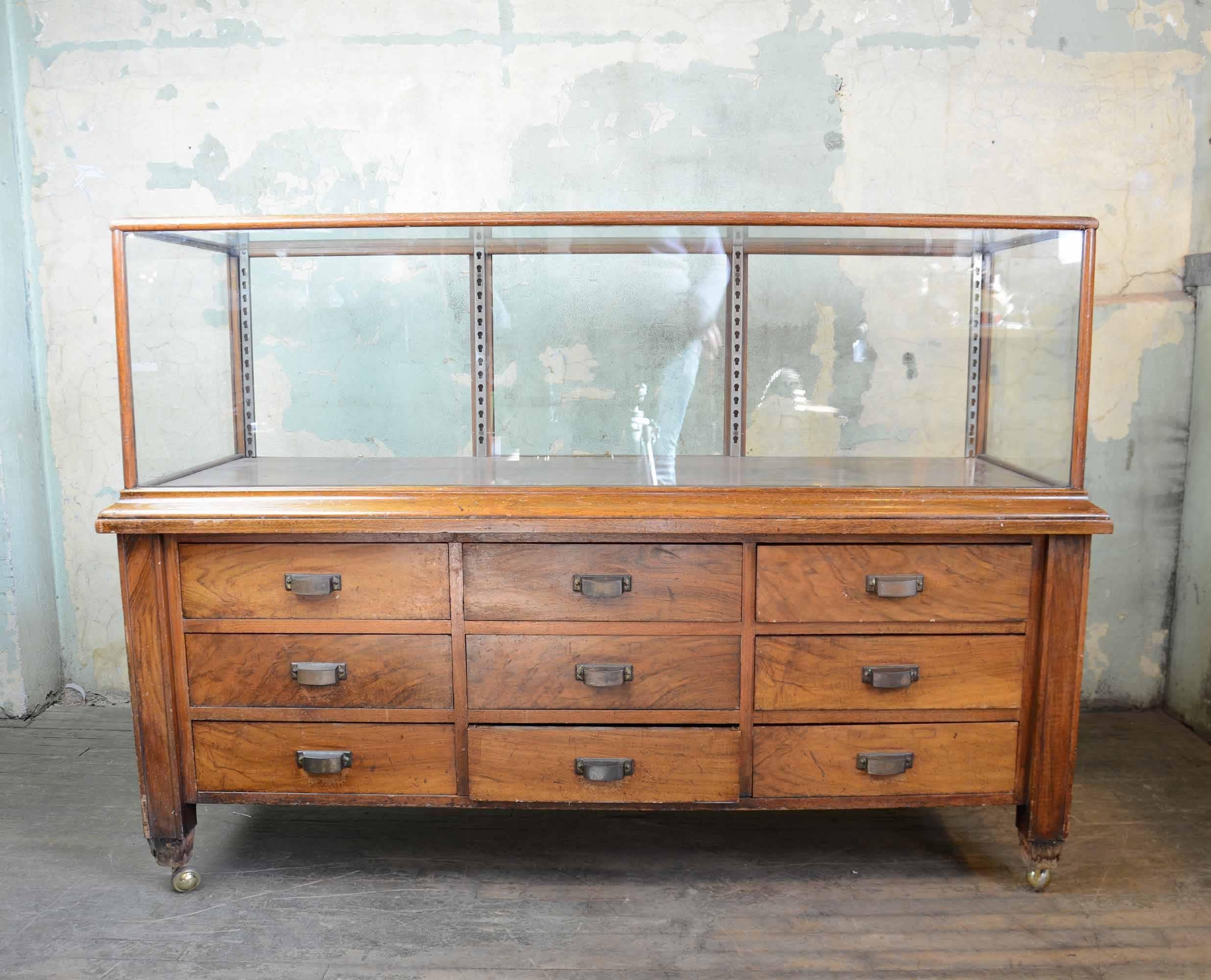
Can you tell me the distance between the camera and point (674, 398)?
2354mm

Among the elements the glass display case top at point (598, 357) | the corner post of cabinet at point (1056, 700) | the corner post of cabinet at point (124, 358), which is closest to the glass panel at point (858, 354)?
the glass display case top at point (598, 357)

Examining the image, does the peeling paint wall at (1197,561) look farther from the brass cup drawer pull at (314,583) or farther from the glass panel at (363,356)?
the brass cup drawer pull at (314,583)

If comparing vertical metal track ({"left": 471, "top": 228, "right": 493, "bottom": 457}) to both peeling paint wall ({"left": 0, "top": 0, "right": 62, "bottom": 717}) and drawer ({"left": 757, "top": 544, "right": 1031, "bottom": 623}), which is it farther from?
peeling paint wall ({"left": 0, "top": 0, "right": 62, "bottom": 717})

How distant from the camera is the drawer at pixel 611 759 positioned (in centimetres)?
215

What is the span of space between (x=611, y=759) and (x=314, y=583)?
766 mm

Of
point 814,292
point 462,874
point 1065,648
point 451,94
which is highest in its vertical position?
point 451,94

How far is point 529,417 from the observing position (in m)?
2.35

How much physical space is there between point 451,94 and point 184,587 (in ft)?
5.70

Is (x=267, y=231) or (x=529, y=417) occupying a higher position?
(x=267, y=231)

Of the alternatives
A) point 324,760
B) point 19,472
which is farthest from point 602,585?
point 19,472

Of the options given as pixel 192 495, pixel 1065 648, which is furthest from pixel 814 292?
pixel 192 495

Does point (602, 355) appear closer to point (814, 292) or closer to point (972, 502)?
point (814, 292)

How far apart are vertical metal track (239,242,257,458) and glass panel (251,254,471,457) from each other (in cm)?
1

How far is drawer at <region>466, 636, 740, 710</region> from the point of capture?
2115 mm
